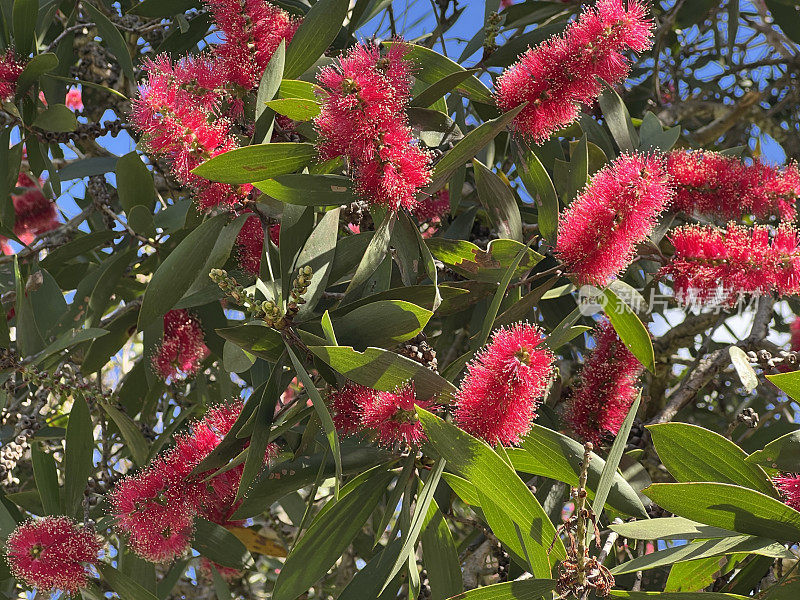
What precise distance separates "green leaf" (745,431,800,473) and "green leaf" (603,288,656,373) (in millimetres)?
267

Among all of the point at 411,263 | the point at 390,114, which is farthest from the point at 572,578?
the point at 390,114

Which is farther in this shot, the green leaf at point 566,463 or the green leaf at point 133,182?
the green leaf at point 133,182

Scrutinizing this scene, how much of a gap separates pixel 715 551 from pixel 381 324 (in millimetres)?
567

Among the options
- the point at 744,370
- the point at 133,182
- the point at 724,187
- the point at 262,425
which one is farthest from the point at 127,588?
the point at 724,187

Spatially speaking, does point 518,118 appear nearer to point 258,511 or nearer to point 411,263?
point 411,263

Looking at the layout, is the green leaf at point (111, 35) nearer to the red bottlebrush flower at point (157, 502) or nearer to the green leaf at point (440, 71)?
the green leaf at point (440, 71)

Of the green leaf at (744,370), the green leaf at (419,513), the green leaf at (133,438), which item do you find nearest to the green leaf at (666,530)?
the green leaf at (419,513)

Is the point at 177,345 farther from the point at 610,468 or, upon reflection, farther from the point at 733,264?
the point at 733,264

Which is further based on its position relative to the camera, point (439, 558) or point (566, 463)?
point (439, 558)

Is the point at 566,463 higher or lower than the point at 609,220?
lower

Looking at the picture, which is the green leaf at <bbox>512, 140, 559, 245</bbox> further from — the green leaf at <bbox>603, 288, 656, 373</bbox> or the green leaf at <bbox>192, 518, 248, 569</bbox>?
the green leaf at <bbox>192, 518, 248, 569</bbox>

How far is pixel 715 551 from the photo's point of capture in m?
1.14

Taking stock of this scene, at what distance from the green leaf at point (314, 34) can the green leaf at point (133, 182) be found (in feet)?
1.44

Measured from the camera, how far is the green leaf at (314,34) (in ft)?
4.25
